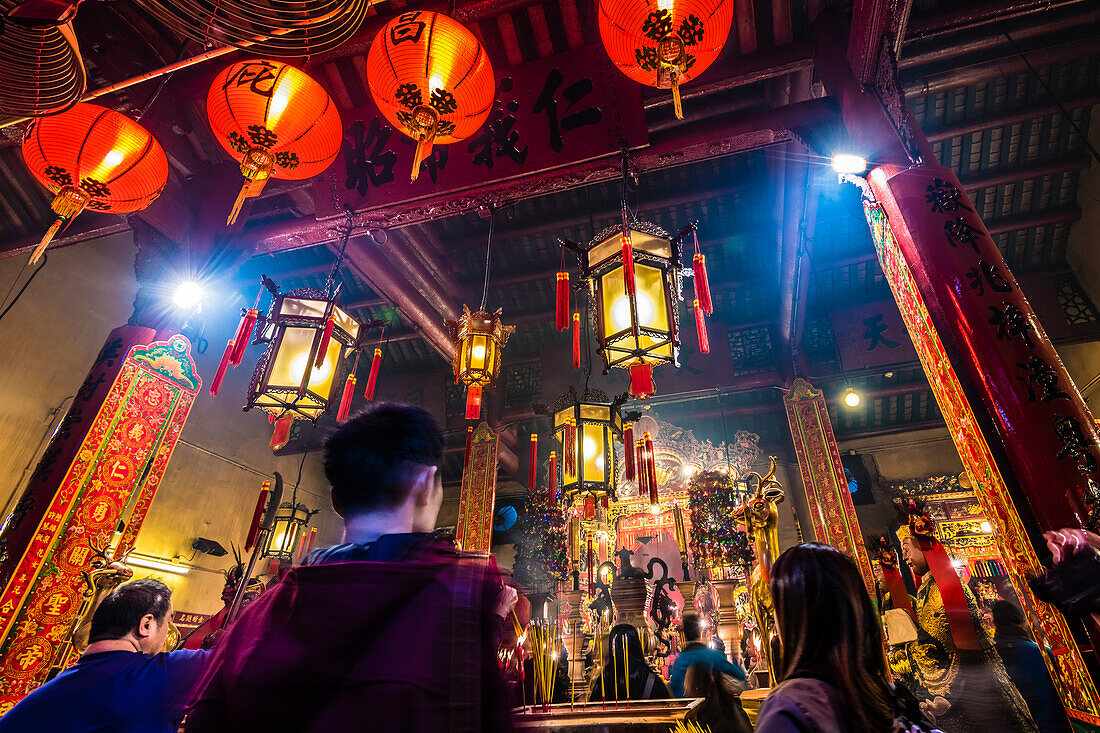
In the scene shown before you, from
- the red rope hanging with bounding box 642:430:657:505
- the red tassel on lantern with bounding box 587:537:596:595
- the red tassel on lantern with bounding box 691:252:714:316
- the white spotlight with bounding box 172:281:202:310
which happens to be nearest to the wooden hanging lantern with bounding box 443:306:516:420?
the red tassel on lantern with bounding box 691:252:714:316

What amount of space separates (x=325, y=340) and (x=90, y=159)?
1.84m

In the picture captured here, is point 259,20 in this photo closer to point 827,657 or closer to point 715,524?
point 827,657

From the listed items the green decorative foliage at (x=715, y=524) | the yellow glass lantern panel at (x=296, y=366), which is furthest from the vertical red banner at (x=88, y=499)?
the green decorative foliage at (x=715, y=524)

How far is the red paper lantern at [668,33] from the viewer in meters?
2.91

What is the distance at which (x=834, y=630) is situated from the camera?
4.09 feet

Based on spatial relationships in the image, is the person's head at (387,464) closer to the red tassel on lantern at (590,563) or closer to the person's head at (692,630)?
the person's head at (692,630)

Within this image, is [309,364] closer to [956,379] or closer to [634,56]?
[634,56]

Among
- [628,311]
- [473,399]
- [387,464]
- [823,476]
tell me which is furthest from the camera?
[823,476]

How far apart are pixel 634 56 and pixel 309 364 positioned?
3.22 meters

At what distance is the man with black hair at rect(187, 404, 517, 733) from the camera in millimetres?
847

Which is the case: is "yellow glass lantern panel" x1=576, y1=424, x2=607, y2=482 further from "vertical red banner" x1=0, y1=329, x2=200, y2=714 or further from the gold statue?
"vertical red banner" x1=0, y1=329, x2=200, y2=714

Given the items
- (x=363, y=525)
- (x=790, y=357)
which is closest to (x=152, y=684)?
(x=363, y=525)

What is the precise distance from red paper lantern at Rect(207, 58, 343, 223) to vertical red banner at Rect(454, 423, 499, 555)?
5193mm

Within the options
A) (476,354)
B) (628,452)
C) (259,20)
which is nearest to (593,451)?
(628,452)
